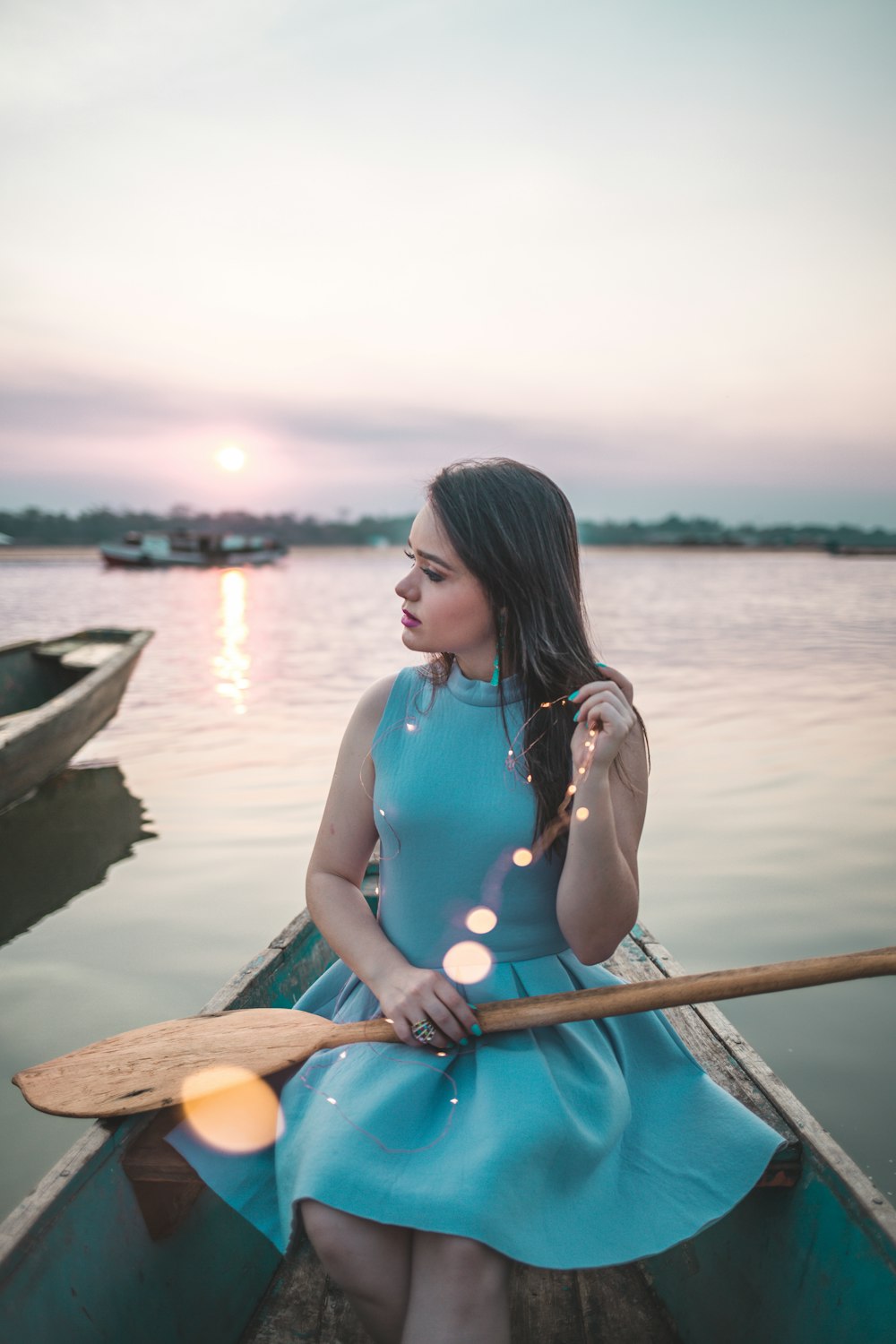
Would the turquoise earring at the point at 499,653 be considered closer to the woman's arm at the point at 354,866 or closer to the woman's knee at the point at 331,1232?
the woman's arm at the point at 354,866

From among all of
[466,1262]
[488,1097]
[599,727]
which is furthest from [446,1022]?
[599,727]

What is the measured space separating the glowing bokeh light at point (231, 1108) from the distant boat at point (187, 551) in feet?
252

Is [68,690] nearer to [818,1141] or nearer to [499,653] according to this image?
[499,653]

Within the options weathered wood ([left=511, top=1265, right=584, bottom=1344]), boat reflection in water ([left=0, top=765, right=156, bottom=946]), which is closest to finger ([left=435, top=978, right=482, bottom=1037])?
weathered wood ([left=511, top=1265, right=584, bottom=1344])

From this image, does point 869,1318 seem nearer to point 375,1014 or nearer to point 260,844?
point 375,1014

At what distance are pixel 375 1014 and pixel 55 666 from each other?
1083 cm

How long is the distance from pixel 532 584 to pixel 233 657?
1874cm

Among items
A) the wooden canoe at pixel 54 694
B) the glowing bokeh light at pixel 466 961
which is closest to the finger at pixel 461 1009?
the glowing bokeh light at pixel 466 961

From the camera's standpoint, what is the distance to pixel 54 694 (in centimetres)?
1168

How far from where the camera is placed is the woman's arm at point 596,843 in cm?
182

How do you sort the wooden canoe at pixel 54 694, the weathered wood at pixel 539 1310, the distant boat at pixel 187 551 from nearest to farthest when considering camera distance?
1. the weathered wood at pixel 539 1310
2. the wooden canoe at pixel 54 694
3. the distant boat at pixel 187 551

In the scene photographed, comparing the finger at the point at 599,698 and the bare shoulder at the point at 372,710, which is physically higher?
the finger at the point at 599,698

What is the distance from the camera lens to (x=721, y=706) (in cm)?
1305

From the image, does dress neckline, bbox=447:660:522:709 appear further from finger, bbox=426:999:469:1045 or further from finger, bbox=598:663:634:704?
finger, bbox=426:999:469:1045
